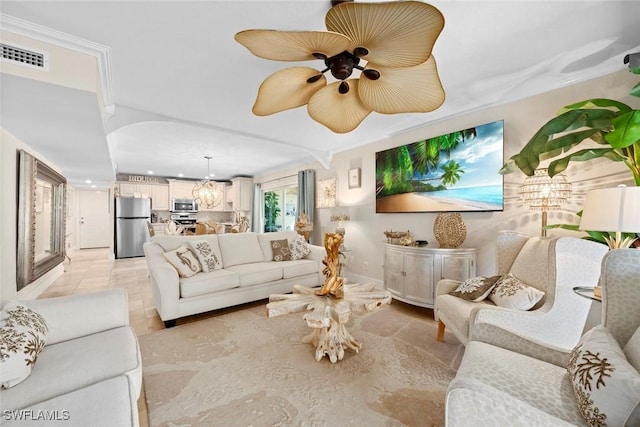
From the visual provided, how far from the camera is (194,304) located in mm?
2777

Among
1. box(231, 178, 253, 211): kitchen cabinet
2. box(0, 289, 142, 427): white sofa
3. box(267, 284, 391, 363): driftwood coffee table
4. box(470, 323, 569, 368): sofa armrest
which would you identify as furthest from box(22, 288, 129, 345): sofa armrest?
box(231, 178, 253, 211): kitchen cabinet

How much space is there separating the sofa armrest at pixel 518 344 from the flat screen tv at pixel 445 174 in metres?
1.81

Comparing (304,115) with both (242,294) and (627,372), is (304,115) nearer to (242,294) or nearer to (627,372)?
(242,294)

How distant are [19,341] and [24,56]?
5.99ft

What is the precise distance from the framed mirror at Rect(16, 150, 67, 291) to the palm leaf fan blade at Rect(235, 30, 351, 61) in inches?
127

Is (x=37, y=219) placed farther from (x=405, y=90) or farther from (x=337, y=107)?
(x=405, y=90)

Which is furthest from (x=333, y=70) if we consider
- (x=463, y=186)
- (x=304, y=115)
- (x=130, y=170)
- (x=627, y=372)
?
(x=130, y=170)

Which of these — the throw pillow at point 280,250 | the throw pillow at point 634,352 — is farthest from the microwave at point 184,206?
the throw pillow at point 634,352

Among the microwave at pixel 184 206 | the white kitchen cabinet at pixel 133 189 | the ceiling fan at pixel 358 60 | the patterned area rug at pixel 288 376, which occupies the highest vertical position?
the ceiling fan at pixel 358 60

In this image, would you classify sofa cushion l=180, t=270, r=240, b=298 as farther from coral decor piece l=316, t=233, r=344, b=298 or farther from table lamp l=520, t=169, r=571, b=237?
table lamp l=520, t=169, r=571, b=237

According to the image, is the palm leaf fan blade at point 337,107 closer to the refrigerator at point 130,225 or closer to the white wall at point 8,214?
the white wall at point 8,214

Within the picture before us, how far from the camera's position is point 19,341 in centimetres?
113

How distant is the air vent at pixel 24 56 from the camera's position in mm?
1634

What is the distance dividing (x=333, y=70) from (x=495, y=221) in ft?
7.96
